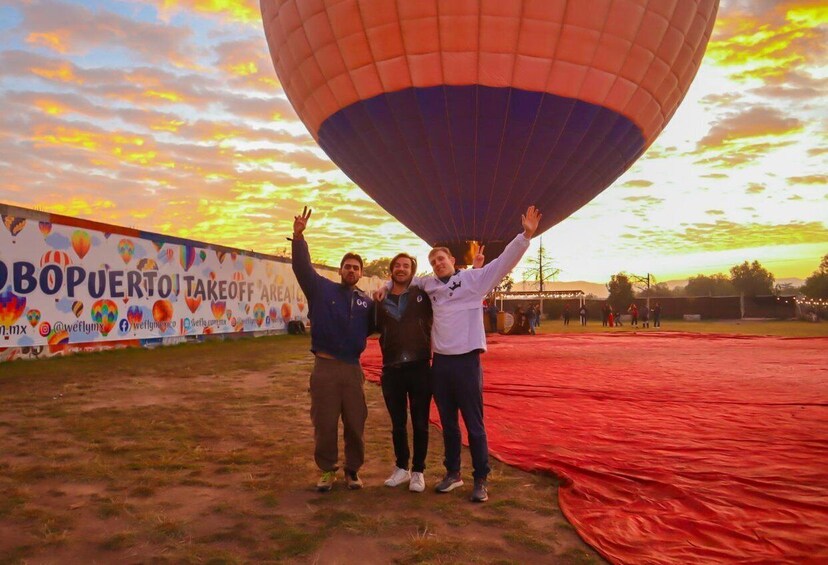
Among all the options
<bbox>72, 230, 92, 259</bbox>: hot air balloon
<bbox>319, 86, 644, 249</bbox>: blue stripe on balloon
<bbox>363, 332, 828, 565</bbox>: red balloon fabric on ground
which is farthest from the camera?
<bbox>319, 86, 644, 249</bbox>: blue stripe on balloon

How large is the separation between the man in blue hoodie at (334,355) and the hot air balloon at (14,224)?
33.0ft

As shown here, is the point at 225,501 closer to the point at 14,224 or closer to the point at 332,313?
the point at 332,313

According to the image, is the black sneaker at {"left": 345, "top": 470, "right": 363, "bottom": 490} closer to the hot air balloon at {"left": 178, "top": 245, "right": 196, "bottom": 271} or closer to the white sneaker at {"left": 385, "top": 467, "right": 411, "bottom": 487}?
the white sneaker at {"left": 385, "top": 467, "right": 411, "bottom": 487}

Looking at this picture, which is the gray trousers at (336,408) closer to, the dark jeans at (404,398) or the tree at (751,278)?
the dark jeans at (404,398)

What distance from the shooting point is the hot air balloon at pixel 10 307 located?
1086cm

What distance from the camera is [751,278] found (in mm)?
91625

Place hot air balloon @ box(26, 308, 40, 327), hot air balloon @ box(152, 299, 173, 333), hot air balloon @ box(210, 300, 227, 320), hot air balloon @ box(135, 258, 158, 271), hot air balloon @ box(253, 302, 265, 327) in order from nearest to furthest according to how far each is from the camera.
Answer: hot air balloon @ box(26, 308, 40, 327) < hot air balloon @ box(135, 258, 158, 271) < hot air balloon @ box(152, 299, 173, 333) < hot air balloon @ box(210, 300, 227, 320) < hot air balloon @ box(253, 302, 265, 327)

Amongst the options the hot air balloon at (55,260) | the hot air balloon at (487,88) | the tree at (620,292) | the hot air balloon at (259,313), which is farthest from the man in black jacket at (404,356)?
the tree at (620,292)

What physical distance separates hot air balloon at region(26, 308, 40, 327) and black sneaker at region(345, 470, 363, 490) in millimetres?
10480

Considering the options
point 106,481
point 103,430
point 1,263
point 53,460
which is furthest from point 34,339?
point 106,481

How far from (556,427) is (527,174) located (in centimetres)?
922

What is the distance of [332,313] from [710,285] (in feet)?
418

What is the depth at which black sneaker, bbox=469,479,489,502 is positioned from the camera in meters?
3.63

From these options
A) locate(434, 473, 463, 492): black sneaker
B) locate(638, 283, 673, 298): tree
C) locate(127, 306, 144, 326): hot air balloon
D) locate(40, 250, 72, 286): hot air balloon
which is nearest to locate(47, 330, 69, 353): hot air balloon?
locate(40, 250, 72, 286): hot air balloon
